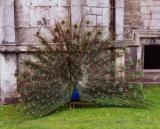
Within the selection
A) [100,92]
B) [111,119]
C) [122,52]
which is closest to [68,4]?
[122,52]

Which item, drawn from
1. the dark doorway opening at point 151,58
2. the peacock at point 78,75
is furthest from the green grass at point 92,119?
the dark doorway opening at point 151,58

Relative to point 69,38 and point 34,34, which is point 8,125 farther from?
point 34,34

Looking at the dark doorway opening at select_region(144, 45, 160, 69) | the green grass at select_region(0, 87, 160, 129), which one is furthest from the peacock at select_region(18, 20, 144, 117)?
the dark doorway opening at select_region(144, 45, 160, 69)

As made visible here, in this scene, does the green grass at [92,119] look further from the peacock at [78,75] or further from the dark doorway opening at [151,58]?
the dark doorway opening at [151,58]

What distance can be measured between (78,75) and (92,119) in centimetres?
127

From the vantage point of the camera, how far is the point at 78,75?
9.12 m

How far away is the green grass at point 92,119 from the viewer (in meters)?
7.78

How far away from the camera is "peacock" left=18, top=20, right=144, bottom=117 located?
355 inches

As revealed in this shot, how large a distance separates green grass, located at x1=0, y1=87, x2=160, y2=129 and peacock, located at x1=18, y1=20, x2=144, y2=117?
0.31 metres

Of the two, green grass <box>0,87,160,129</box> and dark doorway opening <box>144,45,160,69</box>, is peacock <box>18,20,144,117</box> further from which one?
dark doorway opening <box>144,45,160,69</box>

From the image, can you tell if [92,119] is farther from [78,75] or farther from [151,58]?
[151,58]

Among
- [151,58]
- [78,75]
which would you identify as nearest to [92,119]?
[78,75]

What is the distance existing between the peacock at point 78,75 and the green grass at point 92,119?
0.31m

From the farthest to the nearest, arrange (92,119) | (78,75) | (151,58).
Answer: (151,58) < (78,75) < (92,119)
